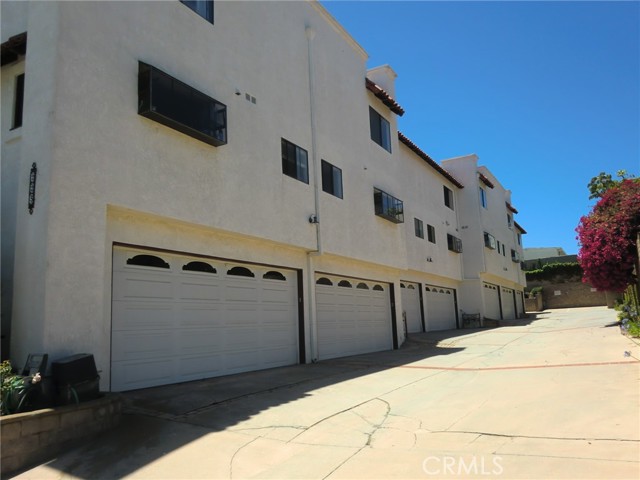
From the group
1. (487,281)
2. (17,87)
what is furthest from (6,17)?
(487,281)

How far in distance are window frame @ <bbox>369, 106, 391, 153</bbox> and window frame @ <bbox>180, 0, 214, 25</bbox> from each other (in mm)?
8178

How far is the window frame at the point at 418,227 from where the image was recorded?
2191 cm

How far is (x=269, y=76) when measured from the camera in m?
11.6

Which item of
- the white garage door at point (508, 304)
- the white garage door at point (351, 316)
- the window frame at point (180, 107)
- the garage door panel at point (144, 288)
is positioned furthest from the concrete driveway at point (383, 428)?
the white garage door at point (508, 304)

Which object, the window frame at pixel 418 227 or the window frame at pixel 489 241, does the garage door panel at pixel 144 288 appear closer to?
the window frame at pixel 418 227

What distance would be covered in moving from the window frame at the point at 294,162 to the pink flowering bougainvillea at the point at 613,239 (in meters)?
12.2

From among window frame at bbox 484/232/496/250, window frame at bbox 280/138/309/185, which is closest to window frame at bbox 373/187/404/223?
window frame at bbox 280/138/309/185

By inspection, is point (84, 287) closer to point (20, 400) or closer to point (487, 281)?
point (20, 400)

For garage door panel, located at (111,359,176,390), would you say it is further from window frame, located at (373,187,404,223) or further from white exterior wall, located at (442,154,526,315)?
white exterior wall, located at (442,154,526,315)

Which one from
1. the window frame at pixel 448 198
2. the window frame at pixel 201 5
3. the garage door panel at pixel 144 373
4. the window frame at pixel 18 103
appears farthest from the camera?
the window frame at pixel 448 198

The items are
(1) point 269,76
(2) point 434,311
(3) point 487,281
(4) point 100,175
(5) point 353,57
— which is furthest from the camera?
(3) point 487,281

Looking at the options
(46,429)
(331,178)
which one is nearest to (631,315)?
(331,178)

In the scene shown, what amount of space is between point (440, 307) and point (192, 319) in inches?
714

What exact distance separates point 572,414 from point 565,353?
22.7ft
